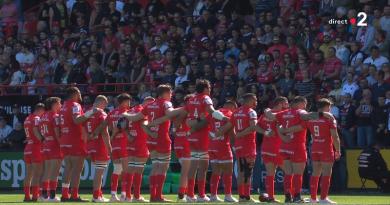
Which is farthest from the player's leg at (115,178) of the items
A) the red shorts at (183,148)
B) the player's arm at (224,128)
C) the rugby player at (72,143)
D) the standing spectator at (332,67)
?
the standing spectator at (332,67)

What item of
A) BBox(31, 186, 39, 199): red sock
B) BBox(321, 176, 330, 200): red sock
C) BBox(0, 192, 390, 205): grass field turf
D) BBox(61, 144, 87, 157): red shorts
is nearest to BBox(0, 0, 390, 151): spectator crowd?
BBox(0, 192, 390, 205): grass field turf

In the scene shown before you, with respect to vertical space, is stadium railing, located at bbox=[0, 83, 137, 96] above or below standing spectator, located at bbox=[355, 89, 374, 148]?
above

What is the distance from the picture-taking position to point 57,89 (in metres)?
34.8

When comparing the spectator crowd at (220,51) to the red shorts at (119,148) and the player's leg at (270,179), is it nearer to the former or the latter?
the player's leg at (270,179)

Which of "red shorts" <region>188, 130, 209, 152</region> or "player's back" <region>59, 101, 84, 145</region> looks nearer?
"red shorts" <region>188, 130, 209, 152</region>

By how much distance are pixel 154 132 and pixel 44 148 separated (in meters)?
2.91

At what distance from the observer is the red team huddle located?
77.2ft

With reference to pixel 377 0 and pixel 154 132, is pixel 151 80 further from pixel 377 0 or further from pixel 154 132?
pixel 154 132

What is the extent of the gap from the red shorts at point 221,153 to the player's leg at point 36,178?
396 cm

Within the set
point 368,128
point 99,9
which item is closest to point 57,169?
point 368,128

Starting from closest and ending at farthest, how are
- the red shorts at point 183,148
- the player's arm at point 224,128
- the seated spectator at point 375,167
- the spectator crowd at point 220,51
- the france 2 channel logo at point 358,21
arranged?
the player's arm at point 224,128, the red shorts at point 183,148, the seated spectator at point 375,167, the spectator crowd at point 220,51, the france 2 channel logo at point 358,21

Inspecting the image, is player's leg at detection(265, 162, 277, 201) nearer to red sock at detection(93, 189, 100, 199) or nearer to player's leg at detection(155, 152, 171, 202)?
player's leg at detection(155, 152, 171, 202)

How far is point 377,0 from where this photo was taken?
32875mm

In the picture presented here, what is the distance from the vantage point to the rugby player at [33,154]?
1000 inches
